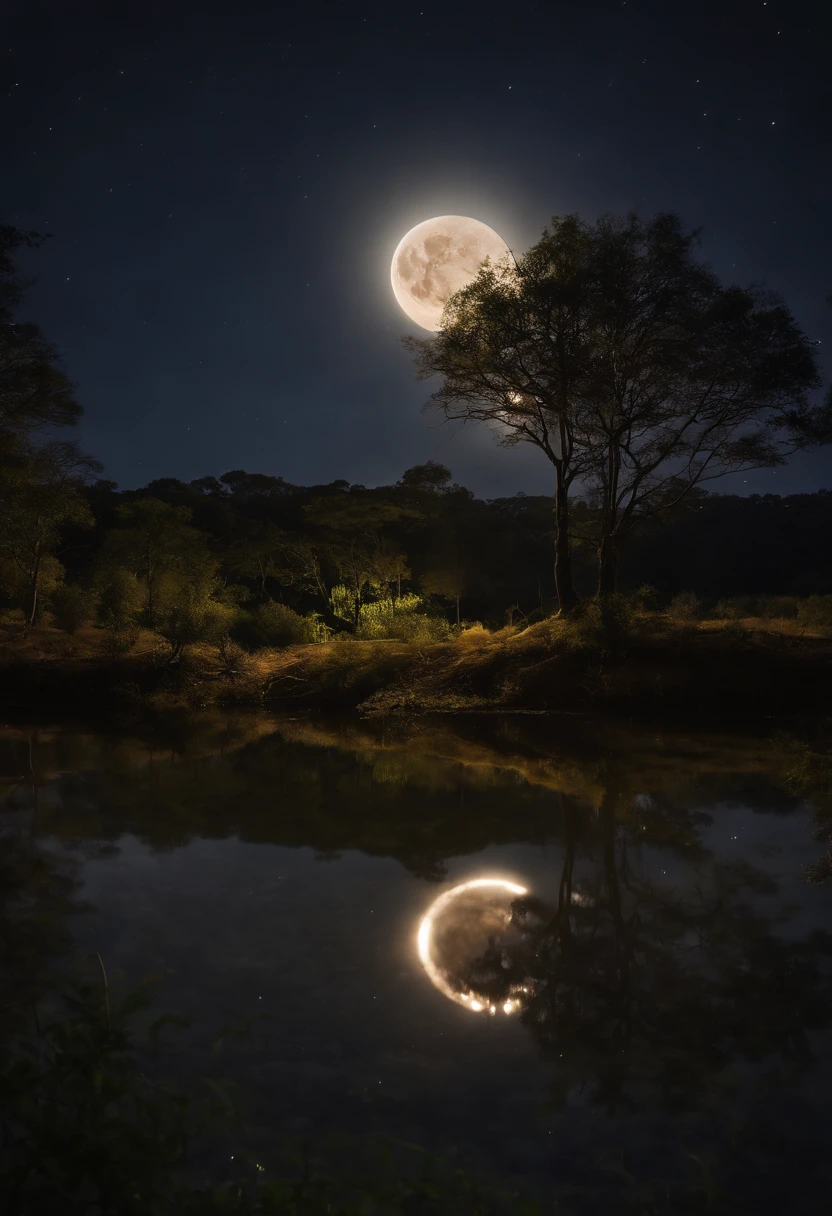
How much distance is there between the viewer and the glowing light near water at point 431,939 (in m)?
3.76

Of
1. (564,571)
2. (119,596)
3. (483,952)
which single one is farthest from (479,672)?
(119,596)

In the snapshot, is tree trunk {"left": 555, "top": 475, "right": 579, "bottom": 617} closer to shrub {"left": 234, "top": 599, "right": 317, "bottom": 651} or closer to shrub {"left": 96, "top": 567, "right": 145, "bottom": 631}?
shrub {"left": 234, "top": 599, "right": 317, "bottom": 651}

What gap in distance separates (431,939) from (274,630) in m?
20.5

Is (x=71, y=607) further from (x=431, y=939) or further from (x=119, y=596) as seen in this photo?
(x=431, y=939)

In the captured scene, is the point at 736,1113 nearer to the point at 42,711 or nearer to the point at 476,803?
the point at 476,803

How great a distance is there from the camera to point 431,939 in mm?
4520

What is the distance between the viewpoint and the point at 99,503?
42.1 metres

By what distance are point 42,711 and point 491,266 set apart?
1446 centimetres

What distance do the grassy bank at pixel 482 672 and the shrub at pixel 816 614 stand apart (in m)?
0.72

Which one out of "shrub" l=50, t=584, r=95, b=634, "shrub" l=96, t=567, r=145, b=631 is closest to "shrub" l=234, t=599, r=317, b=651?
"shrub" l=96, t=567, r=145, b=631

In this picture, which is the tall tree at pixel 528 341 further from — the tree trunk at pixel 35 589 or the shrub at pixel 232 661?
the tree trunk at pixel 35 589

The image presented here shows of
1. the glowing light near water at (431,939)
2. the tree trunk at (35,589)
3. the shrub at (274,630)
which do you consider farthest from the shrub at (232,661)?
the glowing light near water at (431,939)

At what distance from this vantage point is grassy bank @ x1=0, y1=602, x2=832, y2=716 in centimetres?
1382

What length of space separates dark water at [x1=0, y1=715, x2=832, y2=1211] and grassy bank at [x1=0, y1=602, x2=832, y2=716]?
5.40 metres
